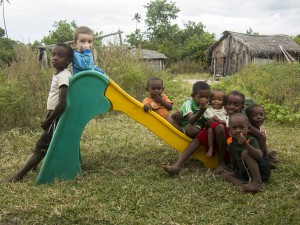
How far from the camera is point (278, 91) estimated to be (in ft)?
27.2

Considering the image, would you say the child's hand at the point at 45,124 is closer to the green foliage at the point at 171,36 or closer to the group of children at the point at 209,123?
the group of children at the point at 209,123

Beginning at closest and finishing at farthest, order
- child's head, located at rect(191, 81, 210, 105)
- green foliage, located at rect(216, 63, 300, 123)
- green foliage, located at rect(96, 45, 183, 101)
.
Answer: child's head, located at rect(191, 81, 210, 105) < green foliage, located at rect(216, 63, 300, 123) < green foliage, located at rect(96, 45, 183, 101)

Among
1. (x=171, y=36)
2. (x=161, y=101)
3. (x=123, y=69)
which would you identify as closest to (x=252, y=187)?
(x=161, y=101)

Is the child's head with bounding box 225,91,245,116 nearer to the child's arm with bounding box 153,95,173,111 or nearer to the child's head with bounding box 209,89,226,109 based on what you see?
the child's head with bounding box 209,89,226,109

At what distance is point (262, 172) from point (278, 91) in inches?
219

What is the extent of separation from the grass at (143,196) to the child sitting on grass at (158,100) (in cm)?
55

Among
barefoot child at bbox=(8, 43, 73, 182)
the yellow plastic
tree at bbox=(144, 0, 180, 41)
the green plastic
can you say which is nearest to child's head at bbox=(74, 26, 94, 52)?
barefoot child at bbox=(8, 43, 73, 182)

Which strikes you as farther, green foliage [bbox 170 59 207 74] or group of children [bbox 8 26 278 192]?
green foliage [bbox 170 59 207 74]

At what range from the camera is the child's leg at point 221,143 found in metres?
3.55

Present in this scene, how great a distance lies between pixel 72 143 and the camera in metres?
3.43

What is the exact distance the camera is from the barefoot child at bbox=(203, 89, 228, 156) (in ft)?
11.8

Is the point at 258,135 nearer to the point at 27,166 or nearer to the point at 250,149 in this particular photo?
the point at 250,149

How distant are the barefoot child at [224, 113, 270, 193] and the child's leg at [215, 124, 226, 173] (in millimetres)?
213

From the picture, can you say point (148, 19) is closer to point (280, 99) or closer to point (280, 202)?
point (280, 99)
